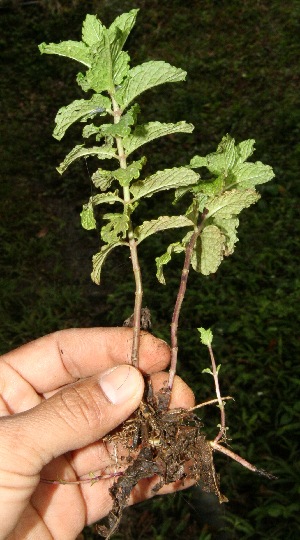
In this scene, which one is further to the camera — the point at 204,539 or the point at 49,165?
the point at 49,165

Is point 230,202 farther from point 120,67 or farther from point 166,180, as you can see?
point 120,67

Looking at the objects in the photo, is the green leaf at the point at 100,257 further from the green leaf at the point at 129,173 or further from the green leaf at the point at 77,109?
the green leaf at the point at 77,109

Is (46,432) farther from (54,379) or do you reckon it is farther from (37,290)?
(37,290)

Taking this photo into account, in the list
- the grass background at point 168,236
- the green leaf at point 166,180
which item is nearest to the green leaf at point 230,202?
the green leaf at point 166,180

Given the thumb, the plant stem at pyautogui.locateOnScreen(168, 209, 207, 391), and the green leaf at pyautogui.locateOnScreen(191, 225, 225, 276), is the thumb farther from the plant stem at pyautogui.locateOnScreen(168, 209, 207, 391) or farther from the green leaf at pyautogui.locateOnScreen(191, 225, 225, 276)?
the green leaf at pyautogui.locateOnScreen(191, 225, 225, 276)

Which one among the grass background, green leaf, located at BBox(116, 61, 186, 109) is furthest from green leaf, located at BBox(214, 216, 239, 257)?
the grass background

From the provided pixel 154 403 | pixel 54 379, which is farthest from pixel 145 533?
pixel 154 403
